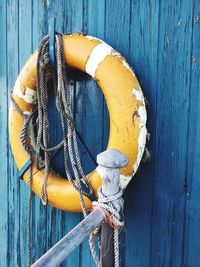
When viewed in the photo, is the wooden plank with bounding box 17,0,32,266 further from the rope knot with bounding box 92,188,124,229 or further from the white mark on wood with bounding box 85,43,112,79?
the rope knot with bounding box 92,188,124,229

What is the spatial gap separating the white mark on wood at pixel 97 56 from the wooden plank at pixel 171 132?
0.67ft

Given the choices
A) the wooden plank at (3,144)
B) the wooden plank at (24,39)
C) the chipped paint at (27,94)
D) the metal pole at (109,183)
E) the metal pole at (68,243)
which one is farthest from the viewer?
the wooden plank at (3,144)

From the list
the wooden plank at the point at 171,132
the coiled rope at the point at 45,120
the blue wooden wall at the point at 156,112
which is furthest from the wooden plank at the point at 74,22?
Result: the wooden plank at the point at 171,132

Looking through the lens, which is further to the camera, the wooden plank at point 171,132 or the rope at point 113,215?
the wooden plank at point 171,132

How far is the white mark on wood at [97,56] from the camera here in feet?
4.54

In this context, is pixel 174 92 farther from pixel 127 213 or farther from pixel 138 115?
pixel 127 213

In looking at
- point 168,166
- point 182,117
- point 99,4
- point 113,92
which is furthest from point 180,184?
point 99,4

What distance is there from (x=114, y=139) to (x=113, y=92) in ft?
0.55

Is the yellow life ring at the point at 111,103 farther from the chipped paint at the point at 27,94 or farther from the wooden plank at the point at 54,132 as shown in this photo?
the wooden plank at the point at 54,132

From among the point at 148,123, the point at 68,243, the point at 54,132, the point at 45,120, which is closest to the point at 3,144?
the point at 54,132

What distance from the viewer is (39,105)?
150 cm

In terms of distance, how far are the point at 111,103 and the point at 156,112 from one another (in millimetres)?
191

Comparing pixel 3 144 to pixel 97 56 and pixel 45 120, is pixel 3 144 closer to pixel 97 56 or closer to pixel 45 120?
pixel 45 120

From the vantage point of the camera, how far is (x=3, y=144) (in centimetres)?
191
